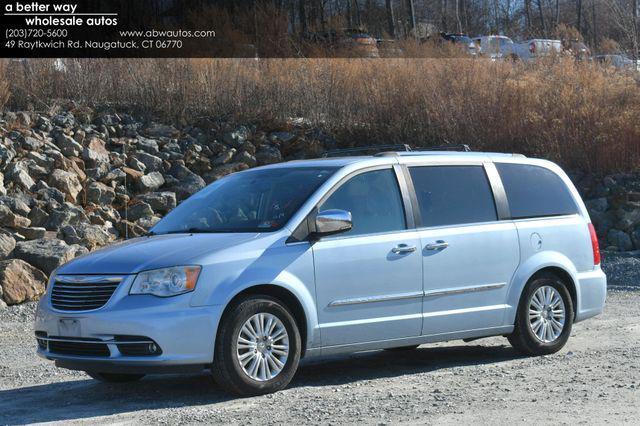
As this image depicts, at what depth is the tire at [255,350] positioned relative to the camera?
7.62m

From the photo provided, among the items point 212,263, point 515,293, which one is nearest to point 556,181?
point 515,293

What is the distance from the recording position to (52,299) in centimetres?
805

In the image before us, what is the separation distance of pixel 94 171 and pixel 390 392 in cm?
1210

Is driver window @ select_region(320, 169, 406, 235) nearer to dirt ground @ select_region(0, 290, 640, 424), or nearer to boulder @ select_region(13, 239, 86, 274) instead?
dirt ground @ select_region(0, 290, 640, 424)

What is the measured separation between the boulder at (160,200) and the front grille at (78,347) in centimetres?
1050

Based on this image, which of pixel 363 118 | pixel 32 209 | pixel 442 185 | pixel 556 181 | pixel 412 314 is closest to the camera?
pixel 412 314

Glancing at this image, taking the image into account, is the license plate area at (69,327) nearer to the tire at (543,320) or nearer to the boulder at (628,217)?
the tire at (543,320)

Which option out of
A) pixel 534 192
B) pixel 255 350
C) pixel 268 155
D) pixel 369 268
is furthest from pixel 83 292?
pixel 268 155

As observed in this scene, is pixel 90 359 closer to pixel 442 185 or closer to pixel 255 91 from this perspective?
pixel 442 185

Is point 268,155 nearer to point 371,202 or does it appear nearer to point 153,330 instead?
point 371,202

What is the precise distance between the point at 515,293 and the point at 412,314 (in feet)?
3.99

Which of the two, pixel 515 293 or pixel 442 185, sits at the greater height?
pixel 442 185

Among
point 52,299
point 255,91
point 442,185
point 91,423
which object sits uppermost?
point 255,91

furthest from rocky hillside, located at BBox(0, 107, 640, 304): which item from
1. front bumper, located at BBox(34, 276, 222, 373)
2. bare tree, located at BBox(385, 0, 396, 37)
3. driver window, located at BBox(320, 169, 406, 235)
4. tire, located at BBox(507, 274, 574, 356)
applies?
bare tree, located at BBox(385, 0, 396, 37)
